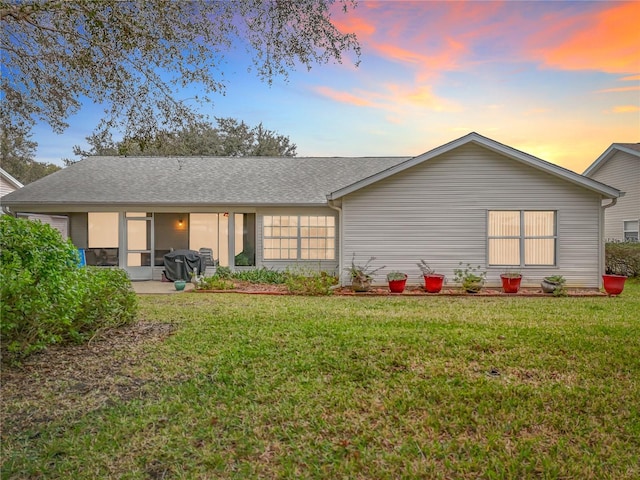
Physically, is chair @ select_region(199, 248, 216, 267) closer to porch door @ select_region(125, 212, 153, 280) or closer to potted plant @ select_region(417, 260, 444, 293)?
porch door @ select_region(125, 212, 153, 280)

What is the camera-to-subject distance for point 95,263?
14.9 m

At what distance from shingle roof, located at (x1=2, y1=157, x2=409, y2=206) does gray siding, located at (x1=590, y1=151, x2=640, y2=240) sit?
1066 cm

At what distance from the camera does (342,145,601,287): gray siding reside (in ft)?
38.5

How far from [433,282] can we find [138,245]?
1092cm

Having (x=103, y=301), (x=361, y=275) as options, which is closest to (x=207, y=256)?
(x=361, y=275)

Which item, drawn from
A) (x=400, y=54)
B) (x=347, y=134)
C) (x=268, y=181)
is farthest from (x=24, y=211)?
(x=400, y=54)

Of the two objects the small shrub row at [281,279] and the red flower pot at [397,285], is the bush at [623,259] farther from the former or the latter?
the small shrub row at [281,279]

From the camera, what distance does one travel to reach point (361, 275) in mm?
11344

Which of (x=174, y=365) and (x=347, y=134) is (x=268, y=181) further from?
(x=174, y=365)

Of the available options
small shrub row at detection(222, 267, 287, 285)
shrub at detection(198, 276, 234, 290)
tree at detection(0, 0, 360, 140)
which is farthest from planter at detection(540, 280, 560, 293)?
shrub at detection(198, 276, 234, 290)

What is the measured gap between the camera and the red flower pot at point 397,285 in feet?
36.6

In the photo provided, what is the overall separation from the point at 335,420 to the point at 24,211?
15.3m

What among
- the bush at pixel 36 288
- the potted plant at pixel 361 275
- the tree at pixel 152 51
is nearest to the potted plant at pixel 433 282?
the potted plant at pixel 361 275

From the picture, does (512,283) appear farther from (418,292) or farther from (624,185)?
(624,185)
